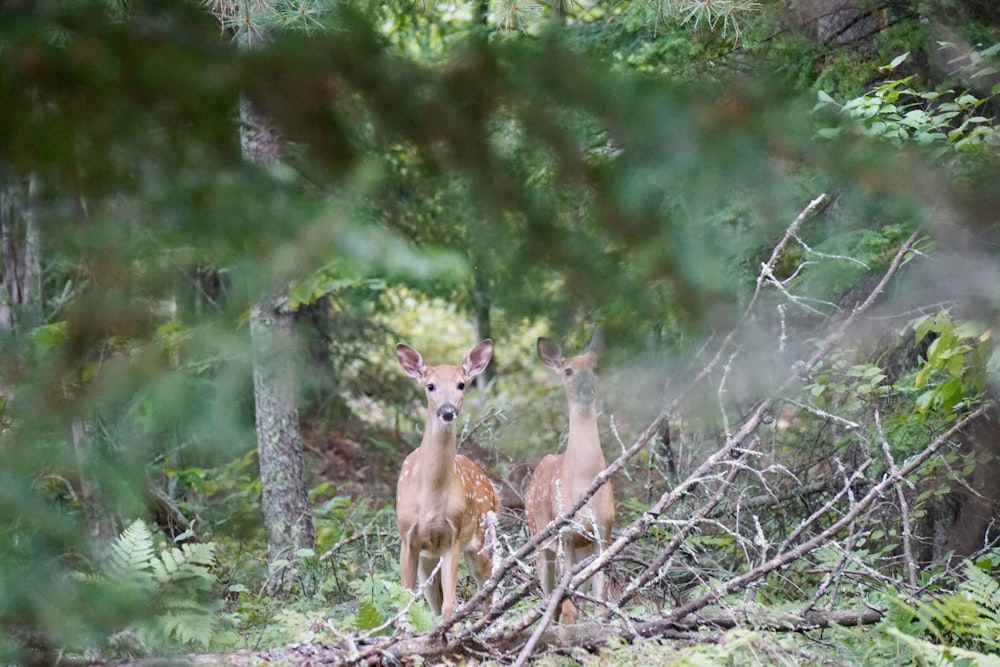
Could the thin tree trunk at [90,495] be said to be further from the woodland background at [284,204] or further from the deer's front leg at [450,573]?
the deer's front leg at [450,573]

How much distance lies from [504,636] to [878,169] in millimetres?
3442

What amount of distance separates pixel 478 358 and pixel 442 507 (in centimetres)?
140

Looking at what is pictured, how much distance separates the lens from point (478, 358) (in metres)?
8.26

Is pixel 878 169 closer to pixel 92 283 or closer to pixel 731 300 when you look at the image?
pixel 731 300

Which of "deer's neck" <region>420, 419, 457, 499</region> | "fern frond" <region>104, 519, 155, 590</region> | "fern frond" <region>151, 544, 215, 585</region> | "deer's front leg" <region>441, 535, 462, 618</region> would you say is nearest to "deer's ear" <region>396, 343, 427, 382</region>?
"deer's neck" <region>420, 419, 457, 499</region>

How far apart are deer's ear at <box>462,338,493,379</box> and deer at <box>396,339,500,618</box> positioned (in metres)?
0.35

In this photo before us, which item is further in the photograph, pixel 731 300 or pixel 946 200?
pixel 731 300

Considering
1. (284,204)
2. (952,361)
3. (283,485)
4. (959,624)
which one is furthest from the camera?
(283,485)

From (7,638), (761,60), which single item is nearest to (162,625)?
(7,638)

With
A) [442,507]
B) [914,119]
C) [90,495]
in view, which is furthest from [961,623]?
[90,495]

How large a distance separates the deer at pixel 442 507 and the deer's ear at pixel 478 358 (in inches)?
13.9

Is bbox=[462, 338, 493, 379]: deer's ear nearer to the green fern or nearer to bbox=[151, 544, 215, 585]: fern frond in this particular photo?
the green fern

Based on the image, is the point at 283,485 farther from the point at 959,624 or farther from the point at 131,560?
the point at 131,560

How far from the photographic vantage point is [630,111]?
5.06 feet
